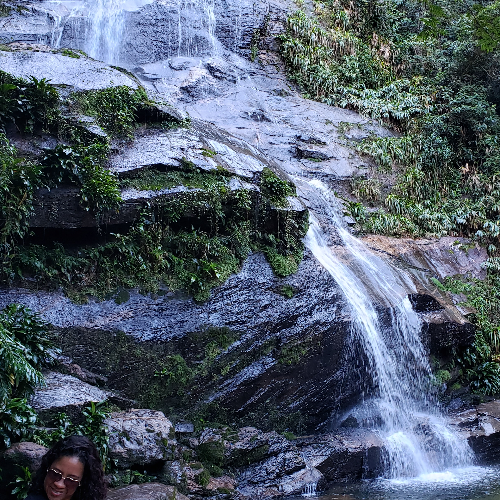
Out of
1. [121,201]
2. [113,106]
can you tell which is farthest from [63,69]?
[121,201]

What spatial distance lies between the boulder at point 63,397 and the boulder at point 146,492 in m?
1.08

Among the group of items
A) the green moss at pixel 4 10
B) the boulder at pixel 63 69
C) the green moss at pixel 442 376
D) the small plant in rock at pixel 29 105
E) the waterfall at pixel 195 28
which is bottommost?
the green moss at pixel 442 376

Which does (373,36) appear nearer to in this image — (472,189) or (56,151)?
(472,189)

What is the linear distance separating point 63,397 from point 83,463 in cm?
350

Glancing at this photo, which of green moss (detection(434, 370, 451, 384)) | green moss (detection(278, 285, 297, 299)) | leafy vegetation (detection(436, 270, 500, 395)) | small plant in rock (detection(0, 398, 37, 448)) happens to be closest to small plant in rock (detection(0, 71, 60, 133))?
green moss (detection(278, 285, 297, 299))

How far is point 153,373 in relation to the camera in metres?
7.83

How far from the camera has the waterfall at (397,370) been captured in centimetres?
852

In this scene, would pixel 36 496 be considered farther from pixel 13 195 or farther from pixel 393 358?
pixel 393 358

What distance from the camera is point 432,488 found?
24.5ft

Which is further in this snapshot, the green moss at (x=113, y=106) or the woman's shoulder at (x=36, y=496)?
the green moss at (x=113, y=106)

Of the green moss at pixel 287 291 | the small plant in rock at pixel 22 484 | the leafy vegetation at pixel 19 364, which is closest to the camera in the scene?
the small plant in rock at pixel 22 484

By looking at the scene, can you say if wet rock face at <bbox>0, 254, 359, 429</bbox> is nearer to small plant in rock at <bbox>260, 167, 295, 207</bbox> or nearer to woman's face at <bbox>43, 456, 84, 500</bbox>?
small plant in rock at <bbox>260, 167, 295, 207</bbox>

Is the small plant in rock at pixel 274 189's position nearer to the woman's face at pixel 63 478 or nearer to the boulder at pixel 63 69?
the boulder at pixel 63 69

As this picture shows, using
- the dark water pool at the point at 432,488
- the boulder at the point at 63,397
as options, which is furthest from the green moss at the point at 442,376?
the boulder at the point at 63,397
